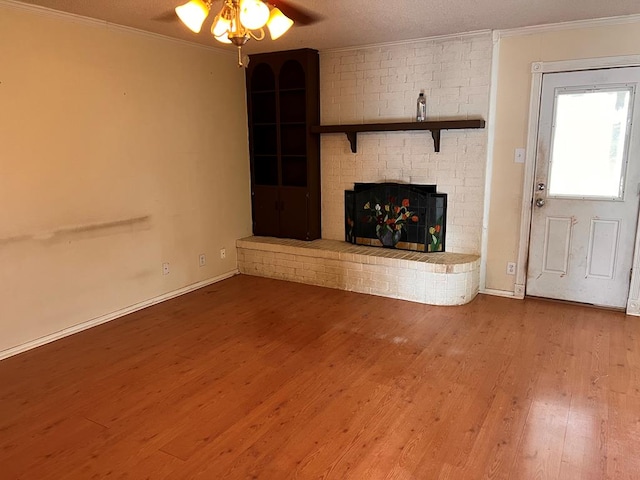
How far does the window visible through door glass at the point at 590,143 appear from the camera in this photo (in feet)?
12.0

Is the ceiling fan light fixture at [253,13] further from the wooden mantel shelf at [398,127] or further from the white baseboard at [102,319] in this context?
the white baseboard at [102,319]

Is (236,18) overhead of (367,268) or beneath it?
overhead

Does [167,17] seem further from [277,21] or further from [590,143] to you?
[590,143]

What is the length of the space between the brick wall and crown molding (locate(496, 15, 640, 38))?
193mm

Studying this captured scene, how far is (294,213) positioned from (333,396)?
2676 millimetres

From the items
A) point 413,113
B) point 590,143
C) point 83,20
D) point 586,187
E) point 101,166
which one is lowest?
point 586,187

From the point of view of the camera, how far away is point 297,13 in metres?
3.38

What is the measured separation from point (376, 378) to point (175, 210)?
2.54 metres

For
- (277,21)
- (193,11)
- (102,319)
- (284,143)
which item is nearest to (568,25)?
(277,21)

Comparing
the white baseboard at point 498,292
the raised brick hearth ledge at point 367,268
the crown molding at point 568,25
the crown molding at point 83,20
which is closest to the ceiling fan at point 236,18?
the crown molding at point 83,20

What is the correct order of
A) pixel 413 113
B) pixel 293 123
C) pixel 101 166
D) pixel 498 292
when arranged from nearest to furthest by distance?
pixel 101 166 → pixel 498 292 → pixel 413 113 → pixel 293 123

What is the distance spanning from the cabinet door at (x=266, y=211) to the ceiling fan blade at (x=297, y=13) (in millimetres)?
1916

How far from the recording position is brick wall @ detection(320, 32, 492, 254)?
13.7 feet

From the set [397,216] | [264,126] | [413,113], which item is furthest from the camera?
[264,126]
